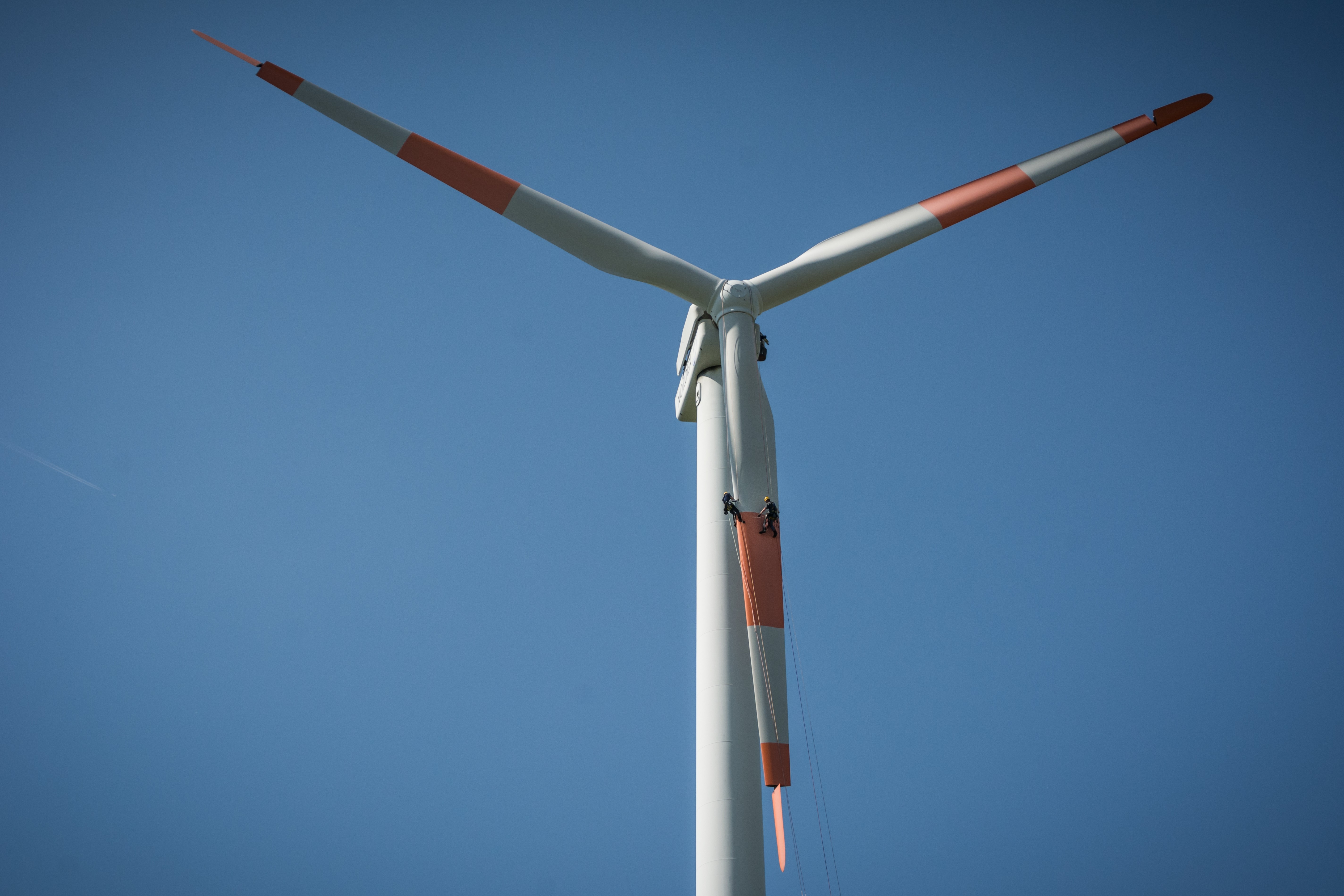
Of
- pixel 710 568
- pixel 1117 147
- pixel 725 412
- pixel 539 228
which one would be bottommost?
pixel 710 568

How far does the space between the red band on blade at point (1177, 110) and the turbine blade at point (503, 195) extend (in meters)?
12.2

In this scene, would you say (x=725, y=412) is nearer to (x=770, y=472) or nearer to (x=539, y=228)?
(x=770, y=472)

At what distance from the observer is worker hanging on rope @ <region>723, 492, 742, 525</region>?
1402 centimetres

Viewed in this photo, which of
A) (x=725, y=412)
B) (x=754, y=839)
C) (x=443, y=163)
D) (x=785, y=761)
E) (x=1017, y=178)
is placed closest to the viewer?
(x=785, y=761)

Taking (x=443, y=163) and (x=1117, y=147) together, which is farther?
(x=1117, y=147)

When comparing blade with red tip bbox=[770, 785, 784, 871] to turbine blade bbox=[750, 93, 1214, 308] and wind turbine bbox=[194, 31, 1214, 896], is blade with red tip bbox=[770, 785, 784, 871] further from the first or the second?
turbine blade bbox=[750, 93, 1214, 308]

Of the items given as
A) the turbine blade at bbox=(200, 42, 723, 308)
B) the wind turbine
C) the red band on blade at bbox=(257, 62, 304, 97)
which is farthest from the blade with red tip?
the red band on blade at bbox=(257, 62, 304, 97)

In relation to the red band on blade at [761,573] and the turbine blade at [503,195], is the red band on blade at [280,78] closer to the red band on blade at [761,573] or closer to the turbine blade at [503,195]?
the turbine blade at [503,195]

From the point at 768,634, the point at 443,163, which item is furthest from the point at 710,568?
the point at 443,163

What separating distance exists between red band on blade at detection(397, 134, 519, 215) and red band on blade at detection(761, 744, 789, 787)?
10563mm

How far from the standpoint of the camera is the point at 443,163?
1766cm

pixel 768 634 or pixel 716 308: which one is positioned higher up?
pixel 716 308

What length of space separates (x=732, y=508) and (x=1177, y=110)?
15943 millimetres

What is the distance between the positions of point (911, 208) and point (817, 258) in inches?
98.2
